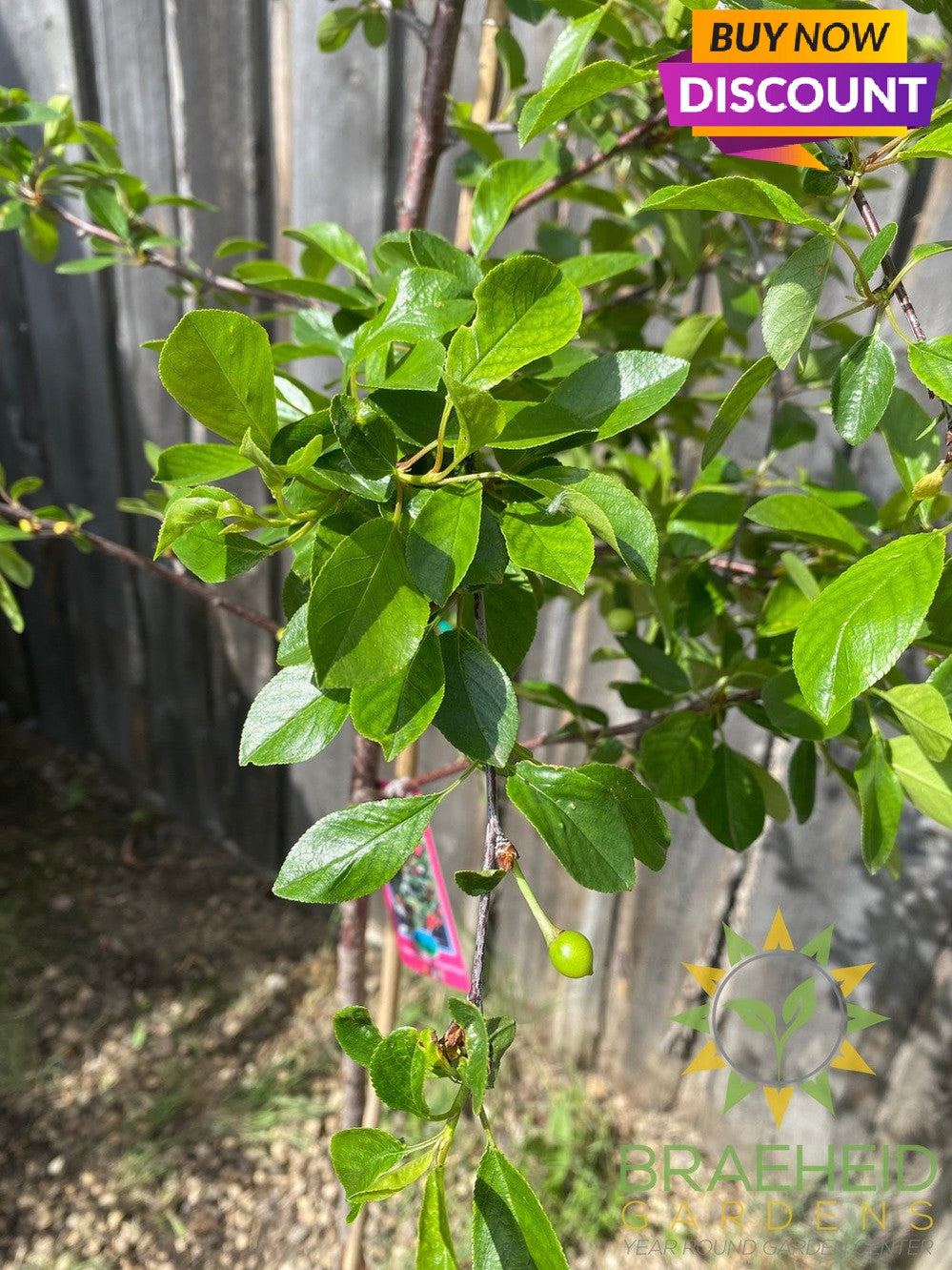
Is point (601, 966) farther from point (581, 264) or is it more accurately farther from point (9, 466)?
point (9, 466)

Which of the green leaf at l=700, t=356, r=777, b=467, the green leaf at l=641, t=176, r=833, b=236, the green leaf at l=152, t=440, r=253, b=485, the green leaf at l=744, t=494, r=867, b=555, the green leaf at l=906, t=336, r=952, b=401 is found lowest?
the green leaf at l=744, t=494, r=867, b=555

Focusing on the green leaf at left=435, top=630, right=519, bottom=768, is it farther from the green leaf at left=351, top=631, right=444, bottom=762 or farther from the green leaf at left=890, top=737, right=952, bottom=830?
the green leaf at left=890, top=737, right=952, bottom=830

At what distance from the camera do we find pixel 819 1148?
4.77 ft

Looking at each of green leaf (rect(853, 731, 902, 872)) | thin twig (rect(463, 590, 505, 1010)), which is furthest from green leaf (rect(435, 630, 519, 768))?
green leaf (rect(853, 731, 902, 872))

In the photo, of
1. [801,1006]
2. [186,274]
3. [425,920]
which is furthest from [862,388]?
[801,1006]

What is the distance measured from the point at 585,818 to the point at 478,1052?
11cm

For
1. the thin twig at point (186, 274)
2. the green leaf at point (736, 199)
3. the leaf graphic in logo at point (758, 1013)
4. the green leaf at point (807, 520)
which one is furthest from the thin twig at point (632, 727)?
the leaf graphic in logo at point (758, 1013)

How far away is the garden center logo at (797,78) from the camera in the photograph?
456 millimetres

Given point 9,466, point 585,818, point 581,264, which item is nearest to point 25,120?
point 581,264

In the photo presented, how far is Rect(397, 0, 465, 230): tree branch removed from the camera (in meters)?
0.71

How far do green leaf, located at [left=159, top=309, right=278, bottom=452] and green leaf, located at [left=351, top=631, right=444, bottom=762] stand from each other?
0.12 m

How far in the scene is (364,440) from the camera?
383 mm

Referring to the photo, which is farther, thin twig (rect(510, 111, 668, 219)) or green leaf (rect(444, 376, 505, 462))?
thin twig (rect(510, 111, 668, 219))

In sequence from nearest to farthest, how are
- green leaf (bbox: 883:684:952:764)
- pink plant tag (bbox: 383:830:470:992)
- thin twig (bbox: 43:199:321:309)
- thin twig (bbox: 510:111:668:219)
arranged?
green leaf (bbox: 883:684:952:764), thin twig (bbox: 510:111:668:219), thin twig (bbox: 43:199:321:309), pink plant tag (bbox: 383:830:470:992)
